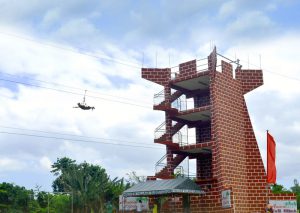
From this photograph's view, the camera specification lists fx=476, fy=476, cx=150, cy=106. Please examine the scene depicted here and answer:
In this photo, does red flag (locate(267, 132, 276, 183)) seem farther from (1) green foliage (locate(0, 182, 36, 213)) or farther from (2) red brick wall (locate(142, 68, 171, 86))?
(1) green foliage (locate(0, 182, 36, 213))

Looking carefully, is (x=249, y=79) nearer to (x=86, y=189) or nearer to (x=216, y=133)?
(x=216, y=133)

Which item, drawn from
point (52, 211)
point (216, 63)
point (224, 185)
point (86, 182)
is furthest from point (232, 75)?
point (52, 211)

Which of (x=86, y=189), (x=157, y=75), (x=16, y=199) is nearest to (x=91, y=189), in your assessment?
(x=86, y=189)

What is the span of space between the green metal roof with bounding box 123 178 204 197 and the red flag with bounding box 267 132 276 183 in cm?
736

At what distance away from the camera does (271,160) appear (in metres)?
32.8

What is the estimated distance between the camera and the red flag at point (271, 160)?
32156 millimetres

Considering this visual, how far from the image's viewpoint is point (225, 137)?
3978 centimetres

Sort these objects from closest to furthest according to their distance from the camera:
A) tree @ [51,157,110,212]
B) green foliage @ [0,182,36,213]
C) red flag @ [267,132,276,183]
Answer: red flag @ [267,132,276,183] < tree @ [51,157,110,212] < green foliage @ [0,182,36,213]

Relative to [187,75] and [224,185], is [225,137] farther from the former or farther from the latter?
[187,75]

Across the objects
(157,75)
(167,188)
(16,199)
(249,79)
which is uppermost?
(157,75)

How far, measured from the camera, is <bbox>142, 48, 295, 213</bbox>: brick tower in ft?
129

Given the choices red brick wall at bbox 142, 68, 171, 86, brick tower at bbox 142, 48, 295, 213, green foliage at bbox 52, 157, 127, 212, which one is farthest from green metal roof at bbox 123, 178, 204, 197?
green foliage at bbox 52, 157, 127, 212

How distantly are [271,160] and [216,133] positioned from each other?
7.24 m

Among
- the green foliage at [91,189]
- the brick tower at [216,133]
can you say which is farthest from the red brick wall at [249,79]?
the green foliage at [91,189]
